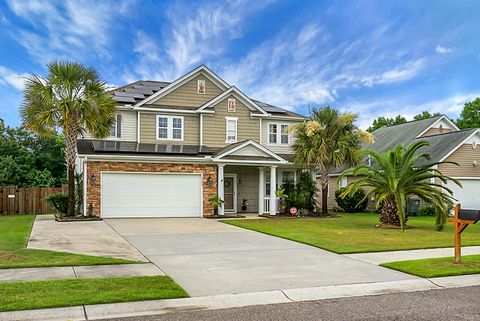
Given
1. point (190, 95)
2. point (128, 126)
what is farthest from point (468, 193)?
point (128, 126)

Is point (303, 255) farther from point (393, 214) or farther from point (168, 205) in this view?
point (168, 205)

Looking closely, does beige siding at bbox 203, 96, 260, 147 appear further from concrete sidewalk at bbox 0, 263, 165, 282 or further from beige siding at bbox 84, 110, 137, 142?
concrete sidewalk at bbox 0, 263, 165, 282

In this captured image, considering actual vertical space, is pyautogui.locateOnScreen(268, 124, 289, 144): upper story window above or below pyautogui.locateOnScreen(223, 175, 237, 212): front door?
above

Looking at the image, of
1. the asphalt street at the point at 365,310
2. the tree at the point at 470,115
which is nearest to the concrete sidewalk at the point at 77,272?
the asphalt street at the point at 365,310

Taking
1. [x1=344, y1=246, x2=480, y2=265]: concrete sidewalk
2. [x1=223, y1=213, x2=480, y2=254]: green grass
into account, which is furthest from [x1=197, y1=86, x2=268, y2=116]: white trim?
[x1=344, y1=246, x2=480, y2=265]: concrete sidewalk

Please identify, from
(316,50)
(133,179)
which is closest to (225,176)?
(133,179)

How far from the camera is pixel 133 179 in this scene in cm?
2044

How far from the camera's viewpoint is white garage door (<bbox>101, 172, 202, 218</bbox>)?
20.0m

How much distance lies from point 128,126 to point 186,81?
4017mm

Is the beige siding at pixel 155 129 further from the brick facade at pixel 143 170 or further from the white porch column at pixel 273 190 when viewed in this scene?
the white porch column at pixel 273 190

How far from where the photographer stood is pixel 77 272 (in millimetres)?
7711

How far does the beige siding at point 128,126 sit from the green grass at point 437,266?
1680cm

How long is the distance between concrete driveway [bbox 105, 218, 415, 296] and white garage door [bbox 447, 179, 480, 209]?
16.4 m

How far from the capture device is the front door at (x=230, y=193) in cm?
2368
